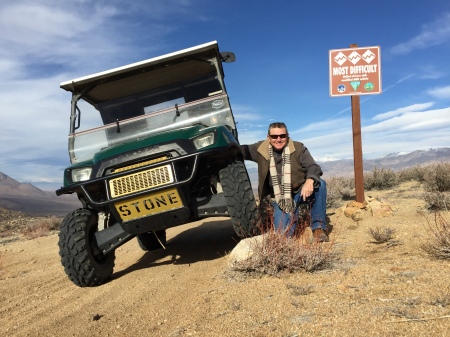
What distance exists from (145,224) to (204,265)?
0.87 m

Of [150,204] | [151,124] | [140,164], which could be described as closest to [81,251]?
[150,204]

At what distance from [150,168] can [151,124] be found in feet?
4.84

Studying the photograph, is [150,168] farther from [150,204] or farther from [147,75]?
[147,75]

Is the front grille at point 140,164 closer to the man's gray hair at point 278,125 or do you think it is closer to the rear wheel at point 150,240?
the man's gray hair at point 278,125

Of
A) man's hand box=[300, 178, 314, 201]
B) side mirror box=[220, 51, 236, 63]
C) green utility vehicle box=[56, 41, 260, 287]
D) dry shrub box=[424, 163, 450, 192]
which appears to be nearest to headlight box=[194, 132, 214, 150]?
green utility vehicle box=[56, 41, 260, 287]

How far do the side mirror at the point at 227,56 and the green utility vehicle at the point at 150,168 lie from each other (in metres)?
0.01

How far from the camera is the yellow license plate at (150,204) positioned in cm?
330

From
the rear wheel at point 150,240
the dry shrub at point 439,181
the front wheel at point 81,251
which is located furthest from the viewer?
the dry shrub at point 439,181

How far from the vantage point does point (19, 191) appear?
115750 millimetres

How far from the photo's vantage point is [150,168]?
332 centimetres

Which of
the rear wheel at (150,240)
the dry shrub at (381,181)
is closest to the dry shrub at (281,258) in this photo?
the rear wheel at (150,240)

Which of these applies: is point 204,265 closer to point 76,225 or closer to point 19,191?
point 76,225

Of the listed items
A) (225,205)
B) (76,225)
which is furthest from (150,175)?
(76,225)

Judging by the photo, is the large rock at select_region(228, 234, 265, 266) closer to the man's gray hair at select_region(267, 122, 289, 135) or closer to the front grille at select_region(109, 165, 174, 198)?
the front grille at select_region(109, 165, 174, 198)
